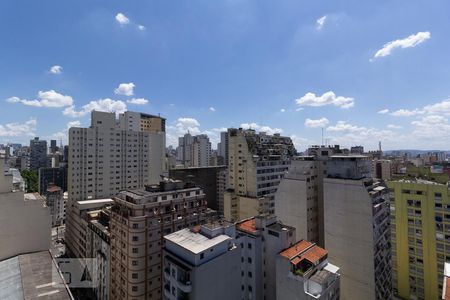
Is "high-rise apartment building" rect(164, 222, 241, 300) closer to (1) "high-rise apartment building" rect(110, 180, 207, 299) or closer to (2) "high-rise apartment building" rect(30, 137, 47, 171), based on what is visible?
(1) "high-rise apartment building" rect(110, 180, 207, 299)

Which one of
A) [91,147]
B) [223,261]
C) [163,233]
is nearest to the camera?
[223,261]

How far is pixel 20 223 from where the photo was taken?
37781 millimetres

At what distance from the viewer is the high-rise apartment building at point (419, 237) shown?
1610 inches

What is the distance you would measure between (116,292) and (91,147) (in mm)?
46297

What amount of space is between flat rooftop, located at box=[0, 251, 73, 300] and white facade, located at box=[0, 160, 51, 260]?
1.67m

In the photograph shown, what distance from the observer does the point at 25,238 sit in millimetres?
38031

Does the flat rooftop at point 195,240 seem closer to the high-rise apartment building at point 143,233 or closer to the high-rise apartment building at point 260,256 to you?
the high-rise apartment building at point 260,256

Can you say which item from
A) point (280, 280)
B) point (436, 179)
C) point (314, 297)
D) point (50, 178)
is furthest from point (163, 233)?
point (50, 178)

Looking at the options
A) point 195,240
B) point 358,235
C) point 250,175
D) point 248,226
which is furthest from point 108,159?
point 358,235

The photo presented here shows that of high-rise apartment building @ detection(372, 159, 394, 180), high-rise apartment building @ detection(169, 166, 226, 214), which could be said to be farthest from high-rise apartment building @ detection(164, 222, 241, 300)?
high-rise apartment building @ detection(372, 159, 394, 180)

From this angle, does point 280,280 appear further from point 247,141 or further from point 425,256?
point 247,141

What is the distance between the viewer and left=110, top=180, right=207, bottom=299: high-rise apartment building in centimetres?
3288

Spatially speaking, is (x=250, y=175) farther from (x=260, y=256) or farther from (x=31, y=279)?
(x=31, y=279)

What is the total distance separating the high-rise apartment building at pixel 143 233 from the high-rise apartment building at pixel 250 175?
2486 centimetres
